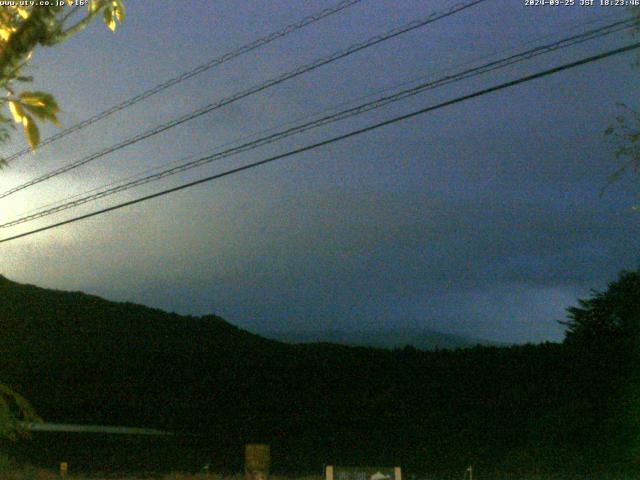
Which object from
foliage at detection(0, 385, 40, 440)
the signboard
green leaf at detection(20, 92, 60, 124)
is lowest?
the signboard

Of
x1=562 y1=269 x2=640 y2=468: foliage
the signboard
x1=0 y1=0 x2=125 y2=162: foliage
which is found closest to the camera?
x1=0 y1=0 x2=125 y2=162: foliage

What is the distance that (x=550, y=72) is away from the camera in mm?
8758

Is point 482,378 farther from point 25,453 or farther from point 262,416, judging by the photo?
point 25,453

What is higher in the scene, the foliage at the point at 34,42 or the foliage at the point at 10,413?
the foliage at the point at 34,42

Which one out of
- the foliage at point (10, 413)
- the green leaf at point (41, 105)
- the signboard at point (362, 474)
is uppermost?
the green leaf at point (41, 105)

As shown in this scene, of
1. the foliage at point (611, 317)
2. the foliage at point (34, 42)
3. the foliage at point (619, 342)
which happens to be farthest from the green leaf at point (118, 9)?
the foliage at point (611, 317)

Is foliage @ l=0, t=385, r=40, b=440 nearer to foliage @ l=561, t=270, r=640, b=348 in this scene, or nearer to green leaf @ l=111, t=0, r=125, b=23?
green leaf @ l=111, t=0, r=125, b=23

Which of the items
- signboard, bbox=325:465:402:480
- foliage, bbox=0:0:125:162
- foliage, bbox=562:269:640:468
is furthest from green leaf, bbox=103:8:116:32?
foliage, bbox=562:269:640:468

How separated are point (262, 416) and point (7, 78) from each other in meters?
20.3

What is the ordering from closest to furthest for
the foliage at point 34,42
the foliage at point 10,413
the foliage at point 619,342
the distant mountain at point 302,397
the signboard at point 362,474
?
the foliage at point 34,42, the signboard at point 362,474, the foliage at point 10,413, the foliage at point 619,342, the distant mountain at point 302,397

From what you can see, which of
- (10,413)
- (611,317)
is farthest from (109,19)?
(611,317)

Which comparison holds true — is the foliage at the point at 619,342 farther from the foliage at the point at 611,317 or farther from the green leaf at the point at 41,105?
the green leaf at the point at 41,105

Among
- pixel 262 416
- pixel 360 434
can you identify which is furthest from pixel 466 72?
pixel 262 416

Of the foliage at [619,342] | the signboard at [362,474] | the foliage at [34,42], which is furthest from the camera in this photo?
the foliage at [619,342]
